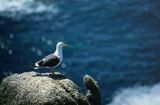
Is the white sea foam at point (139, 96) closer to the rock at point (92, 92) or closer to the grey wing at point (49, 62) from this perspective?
the rock at point (92, 92)

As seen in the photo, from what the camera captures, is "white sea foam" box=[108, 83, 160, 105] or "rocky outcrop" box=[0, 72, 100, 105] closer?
"rocky outcrop" box=[0, 72, 100, 105]

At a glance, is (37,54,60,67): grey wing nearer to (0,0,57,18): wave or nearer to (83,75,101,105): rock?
(83,75,101,105): rock

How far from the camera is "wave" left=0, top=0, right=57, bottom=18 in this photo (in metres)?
61.5

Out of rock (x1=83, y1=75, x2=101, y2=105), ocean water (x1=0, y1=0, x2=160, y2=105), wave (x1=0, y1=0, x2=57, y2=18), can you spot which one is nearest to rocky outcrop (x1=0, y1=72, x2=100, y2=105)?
rock (x1=83, y1=75, x2=101, y2=105)

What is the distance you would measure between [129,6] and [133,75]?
42.9 ft

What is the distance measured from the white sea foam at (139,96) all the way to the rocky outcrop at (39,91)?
25819 millimetres

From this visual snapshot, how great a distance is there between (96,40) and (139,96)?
11022mm

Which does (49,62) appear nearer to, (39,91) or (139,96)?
(39,91)

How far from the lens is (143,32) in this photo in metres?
58.5

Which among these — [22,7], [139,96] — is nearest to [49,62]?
[139,96]

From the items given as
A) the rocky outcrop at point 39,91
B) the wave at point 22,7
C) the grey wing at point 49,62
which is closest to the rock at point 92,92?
the rocky outcrop at point 39,91

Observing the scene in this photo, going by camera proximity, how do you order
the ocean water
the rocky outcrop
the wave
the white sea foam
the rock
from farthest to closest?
the wave
the ocean water
the white sea foam
the rock
the rocky outcrop

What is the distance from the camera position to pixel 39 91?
20.4 metres

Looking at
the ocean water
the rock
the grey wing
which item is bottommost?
the rock
